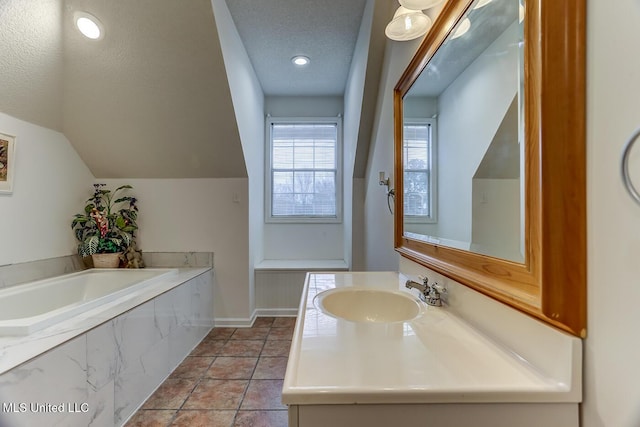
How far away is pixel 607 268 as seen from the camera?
1.74 feet

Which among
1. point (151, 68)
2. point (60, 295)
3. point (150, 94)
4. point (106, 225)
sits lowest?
point (60, 295)

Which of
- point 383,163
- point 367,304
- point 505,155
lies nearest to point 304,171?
point 383,163

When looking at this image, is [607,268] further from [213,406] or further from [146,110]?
[146,110]

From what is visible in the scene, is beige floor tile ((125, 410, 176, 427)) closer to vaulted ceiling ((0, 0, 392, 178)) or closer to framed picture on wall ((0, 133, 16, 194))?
framed picture on wall ((0, 133, 16, 194))

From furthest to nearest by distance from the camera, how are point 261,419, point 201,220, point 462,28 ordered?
point 201,220, point 261,419, point 462,28

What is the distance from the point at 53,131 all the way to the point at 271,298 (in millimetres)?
2464

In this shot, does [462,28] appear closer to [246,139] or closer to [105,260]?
[246,139]

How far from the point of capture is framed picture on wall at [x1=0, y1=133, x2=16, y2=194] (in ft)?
6.49

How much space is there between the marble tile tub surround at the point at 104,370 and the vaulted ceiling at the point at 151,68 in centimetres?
131

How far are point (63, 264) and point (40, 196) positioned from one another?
609 millimetres

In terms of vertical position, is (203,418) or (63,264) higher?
(63,264)

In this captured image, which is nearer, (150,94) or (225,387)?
(225,387)

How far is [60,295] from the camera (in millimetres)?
2270

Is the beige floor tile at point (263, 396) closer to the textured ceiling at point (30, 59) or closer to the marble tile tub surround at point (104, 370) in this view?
the marble tile tub surround at point (104, 370)
